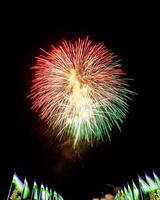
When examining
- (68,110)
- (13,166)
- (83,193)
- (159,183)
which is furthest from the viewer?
(83,193)

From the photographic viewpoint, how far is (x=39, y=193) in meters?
15.7

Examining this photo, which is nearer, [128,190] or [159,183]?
[159,183]

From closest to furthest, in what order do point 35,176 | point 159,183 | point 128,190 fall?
point 159,183 → point 35,176 → point 128,190

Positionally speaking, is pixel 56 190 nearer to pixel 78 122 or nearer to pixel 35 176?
pixel 35 176

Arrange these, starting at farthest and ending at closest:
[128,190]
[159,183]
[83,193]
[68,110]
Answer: [83,193]
[128,190]
[159,183]
[68,110]

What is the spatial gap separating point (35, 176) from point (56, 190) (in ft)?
22.6

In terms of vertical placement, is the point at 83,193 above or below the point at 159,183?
above

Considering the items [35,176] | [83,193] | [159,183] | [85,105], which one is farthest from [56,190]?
[85,105]

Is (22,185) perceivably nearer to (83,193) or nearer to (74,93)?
(74,93)

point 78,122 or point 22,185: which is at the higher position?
point 78,122

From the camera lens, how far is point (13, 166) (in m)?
11.7

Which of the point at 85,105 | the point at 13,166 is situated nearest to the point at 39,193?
the point at 13,166

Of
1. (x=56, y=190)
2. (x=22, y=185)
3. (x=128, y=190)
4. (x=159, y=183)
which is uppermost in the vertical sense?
(x=56, y=190)

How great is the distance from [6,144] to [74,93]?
4.02m
